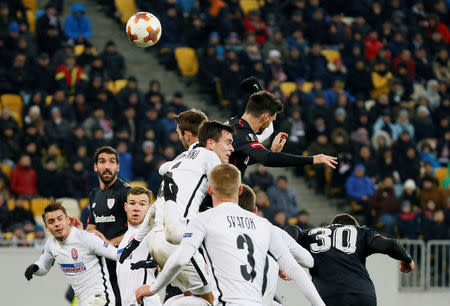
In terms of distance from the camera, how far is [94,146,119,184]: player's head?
11.0 m

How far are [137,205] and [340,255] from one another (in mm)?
2330

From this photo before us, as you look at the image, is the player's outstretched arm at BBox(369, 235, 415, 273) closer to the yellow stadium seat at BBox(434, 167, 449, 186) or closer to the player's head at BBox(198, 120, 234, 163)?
the player's head at BBox(198, 120, 234, 163)

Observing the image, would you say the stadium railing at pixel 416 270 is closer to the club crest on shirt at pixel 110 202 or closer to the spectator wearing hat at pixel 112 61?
the club crest on shirt at pixel 110 202

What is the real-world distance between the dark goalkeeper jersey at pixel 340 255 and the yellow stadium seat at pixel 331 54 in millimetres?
13890

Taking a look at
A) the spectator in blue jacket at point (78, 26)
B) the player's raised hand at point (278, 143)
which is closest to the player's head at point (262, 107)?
the player's raised hand at point (278, 143)

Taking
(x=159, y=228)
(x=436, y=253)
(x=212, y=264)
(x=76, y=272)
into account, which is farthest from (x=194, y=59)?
(x=212, y=264)

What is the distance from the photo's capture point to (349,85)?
22734mm

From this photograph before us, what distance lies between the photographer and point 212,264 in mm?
7512

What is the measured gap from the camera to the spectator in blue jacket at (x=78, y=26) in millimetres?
20281

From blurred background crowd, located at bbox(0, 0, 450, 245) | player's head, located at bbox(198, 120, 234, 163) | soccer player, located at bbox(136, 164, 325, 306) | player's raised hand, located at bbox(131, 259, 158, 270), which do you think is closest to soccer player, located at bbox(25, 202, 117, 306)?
player's raised hand, located at bbox(131, 259, 158, 270)

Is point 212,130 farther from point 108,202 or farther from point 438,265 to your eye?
point 438,265

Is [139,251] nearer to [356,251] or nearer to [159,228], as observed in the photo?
[159,228]

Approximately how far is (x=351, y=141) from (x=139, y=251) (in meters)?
10.6

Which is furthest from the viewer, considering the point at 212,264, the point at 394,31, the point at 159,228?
the point at 394,31
